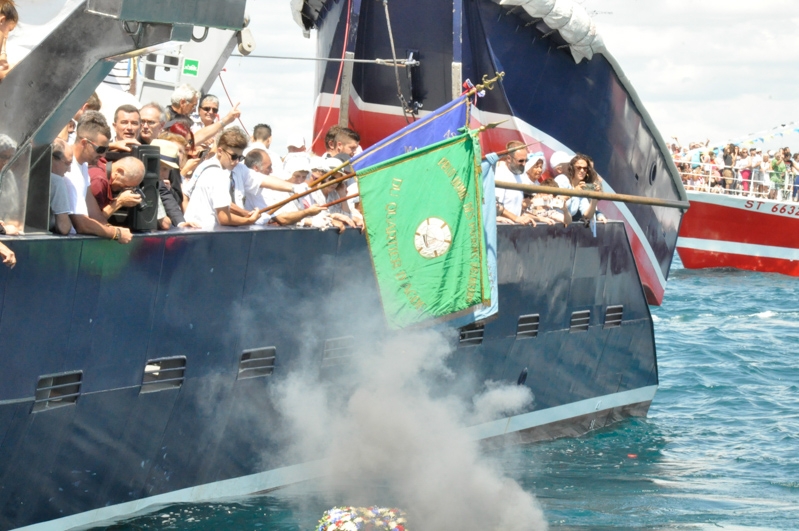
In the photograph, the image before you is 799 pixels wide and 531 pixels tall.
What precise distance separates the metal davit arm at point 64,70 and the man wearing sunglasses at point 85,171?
0.14m

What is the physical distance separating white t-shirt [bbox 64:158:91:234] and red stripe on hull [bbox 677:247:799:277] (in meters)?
29.8

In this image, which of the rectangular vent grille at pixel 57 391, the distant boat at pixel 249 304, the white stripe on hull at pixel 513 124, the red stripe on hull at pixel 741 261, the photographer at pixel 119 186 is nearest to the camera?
the distant boat at pixel 249 304

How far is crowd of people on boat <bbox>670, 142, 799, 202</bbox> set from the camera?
35.4 meters

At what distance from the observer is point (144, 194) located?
26.9ft

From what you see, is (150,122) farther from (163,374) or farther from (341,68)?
(341,68)

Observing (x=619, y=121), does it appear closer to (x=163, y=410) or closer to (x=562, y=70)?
(x=562, y=70)

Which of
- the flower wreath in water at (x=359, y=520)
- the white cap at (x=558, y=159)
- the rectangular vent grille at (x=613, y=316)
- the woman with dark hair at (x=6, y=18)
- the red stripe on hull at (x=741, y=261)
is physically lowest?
the red stripe on hull at (x=741, y=261)

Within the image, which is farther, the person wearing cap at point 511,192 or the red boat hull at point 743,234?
the red boat hull at point 743,234

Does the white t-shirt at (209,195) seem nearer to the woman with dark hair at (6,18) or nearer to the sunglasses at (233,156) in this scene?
the sunglasses at (233,156)

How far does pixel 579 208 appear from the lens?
508 inches

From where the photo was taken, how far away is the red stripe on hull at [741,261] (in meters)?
36.1

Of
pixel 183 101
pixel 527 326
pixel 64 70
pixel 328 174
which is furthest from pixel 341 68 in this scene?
pixel 64 70

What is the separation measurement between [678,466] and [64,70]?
7.29m

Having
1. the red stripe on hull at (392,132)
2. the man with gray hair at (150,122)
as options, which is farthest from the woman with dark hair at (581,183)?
the man with gray hair at (150,122)
